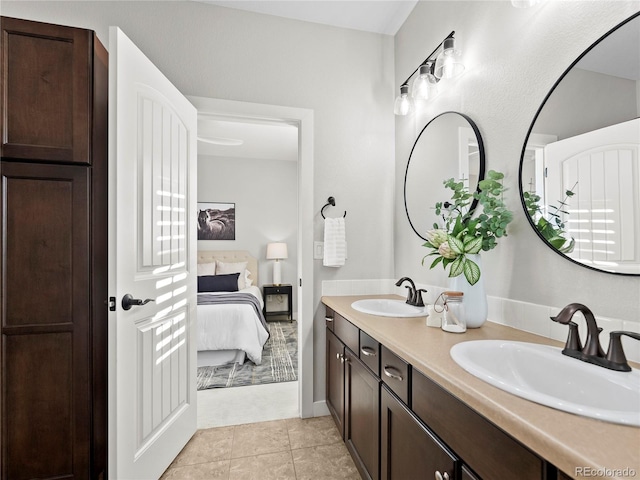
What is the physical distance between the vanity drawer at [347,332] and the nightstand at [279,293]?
10.8 feet

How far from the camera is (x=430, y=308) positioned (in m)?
1.36

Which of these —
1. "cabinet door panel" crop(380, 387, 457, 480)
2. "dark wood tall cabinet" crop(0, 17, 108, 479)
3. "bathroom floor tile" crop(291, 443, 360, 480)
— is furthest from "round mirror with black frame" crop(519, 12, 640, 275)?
"dark wood tall cabinet" crop(0, 17, 108, 479)

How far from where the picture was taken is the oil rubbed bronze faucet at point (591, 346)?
0.80m

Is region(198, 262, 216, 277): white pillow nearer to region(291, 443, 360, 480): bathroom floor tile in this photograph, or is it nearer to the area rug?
the area rug

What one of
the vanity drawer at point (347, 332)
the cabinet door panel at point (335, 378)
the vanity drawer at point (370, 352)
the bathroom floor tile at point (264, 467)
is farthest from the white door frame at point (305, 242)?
the vanity drawer at point (370, 352)

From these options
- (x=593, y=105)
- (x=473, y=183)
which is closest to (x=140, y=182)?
(x=473, y=183)

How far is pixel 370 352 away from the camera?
1.38 m

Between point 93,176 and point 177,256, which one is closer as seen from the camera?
point 93,176

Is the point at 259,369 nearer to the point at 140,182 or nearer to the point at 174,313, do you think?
the point at 174,313

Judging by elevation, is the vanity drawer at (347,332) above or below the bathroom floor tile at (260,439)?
above

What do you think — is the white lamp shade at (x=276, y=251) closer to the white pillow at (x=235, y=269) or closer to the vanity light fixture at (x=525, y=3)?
the white pillow at (x=235, y=269)

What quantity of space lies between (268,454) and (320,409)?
0.53 m

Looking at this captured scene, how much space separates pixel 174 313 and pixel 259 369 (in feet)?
5.28

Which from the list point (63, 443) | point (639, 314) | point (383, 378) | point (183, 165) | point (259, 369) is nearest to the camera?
point (639, 314)
